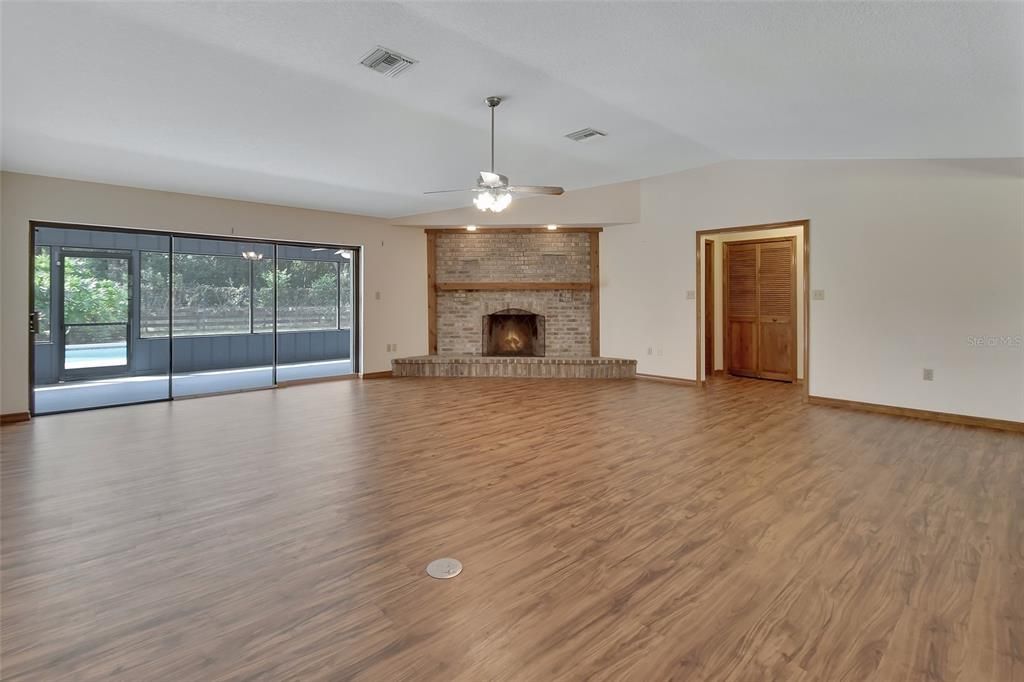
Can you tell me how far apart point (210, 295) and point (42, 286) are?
1.89 metres

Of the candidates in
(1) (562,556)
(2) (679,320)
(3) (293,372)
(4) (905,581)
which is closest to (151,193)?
(3) (293,372)

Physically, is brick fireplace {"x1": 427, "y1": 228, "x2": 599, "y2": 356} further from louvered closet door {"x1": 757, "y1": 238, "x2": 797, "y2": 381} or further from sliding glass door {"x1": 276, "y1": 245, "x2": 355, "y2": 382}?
louvered closet door {"x1": 757, "y1": 238, "x2": 797, "y2": 381}

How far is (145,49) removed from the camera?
293cm

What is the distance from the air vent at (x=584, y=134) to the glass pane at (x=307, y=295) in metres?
5.12

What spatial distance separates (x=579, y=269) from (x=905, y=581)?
680 centimetres

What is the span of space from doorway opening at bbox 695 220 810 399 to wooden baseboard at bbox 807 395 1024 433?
4.69 feet

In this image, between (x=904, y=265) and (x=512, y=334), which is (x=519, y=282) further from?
(x=904, y=265)

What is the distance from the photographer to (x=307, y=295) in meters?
8.30

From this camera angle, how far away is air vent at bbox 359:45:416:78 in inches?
121

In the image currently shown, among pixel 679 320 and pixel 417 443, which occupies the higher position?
pixel 679 320

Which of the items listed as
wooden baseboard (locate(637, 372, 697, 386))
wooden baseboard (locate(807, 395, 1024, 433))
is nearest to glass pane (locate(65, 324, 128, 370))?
wooden baseboard (locate(637, 372, 697, 386))

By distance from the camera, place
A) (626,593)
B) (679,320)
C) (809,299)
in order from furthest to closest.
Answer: (679,320)
(809,299)
(626,593)

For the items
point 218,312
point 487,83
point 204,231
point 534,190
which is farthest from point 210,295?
point 487,83

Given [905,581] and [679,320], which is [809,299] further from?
[905,581]
